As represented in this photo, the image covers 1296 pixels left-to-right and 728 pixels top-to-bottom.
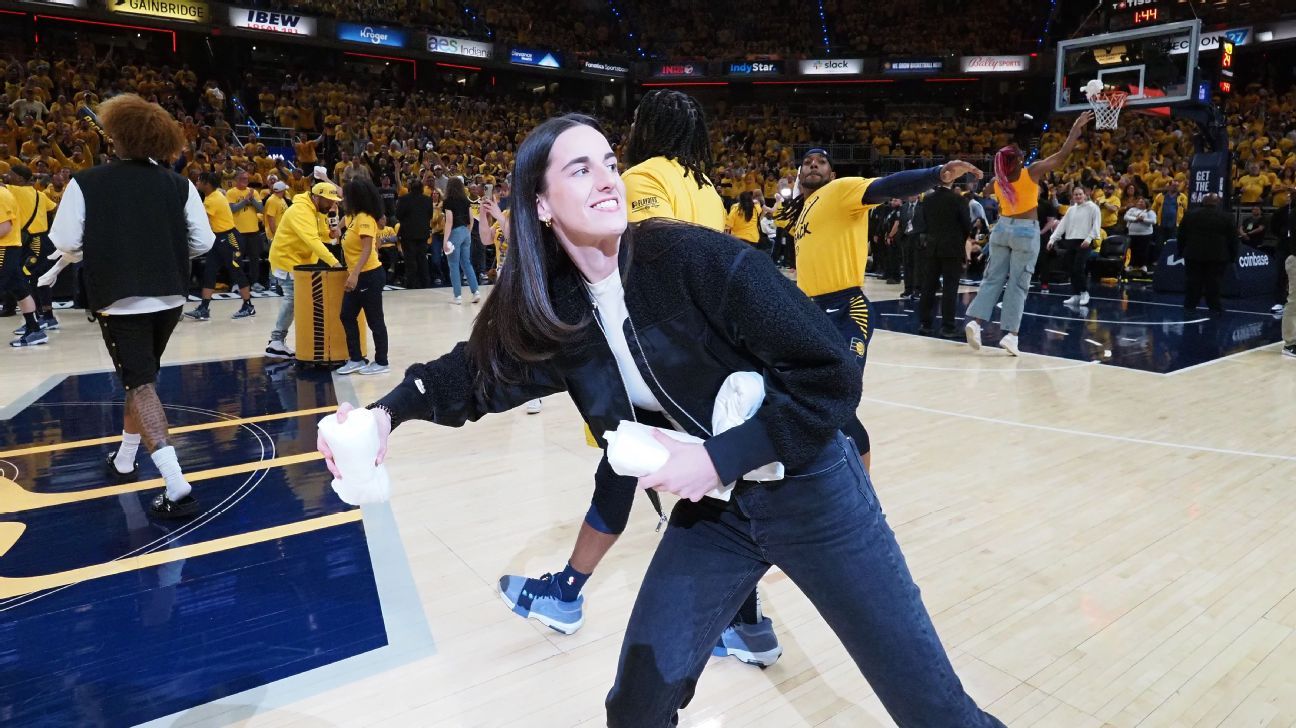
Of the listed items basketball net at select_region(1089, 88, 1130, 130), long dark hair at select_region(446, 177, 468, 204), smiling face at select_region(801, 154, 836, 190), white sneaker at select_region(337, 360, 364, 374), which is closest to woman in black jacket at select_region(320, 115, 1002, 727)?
smiling face at select_region(801, 154, 836, 190)

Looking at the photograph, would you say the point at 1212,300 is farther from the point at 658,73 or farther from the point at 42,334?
the point at 658,73

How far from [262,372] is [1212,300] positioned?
10.6 metres

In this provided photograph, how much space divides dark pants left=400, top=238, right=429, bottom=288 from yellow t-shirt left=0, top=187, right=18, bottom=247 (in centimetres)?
551

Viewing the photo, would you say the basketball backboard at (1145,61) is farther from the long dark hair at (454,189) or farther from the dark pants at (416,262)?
the dark pants at (416,262)

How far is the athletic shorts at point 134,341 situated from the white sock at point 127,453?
0.62m

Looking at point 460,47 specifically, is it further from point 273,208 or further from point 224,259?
point 273,208

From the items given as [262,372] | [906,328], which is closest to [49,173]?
[262,372]

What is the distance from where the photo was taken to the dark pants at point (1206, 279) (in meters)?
10.1

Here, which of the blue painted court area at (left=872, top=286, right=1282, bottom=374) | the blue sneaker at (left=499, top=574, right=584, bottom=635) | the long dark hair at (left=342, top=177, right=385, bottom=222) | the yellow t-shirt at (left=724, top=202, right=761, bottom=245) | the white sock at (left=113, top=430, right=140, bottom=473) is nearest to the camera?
the blue sneaker at (left=499, top=574, right=584, bottom=635)

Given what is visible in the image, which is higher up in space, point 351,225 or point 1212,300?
point 351,225

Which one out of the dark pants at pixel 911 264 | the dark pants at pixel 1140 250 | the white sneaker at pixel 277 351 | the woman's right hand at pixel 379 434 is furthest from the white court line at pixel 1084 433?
the dark pants at pixel 1140 250

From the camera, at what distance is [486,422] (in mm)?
5367

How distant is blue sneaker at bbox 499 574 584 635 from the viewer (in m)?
2.68

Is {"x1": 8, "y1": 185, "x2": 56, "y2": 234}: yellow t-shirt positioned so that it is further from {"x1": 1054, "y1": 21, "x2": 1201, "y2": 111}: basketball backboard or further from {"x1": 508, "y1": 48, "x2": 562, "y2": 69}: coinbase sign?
{"x1": 508, "y1": 48, "x2": 562, "y2": 69}: coinbase sign
